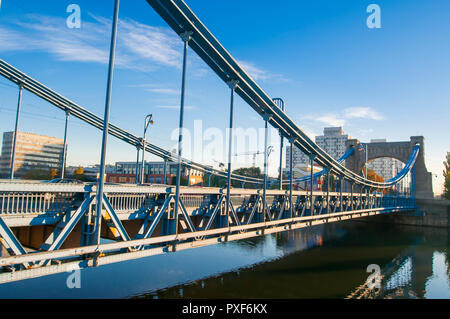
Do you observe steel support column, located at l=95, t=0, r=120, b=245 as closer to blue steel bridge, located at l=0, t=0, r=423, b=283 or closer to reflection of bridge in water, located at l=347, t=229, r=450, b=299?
blue steel bridge, located at l=0, t=0, r=423, b=283

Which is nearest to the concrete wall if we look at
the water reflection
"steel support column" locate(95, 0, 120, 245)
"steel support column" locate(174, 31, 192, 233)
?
the water reflection

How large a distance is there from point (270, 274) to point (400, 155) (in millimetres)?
46248

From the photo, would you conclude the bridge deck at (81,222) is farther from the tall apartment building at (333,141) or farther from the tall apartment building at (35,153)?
the tall apartment building at (333,141)

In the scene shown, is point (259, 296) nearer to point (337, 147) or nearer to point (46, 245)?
point (46, 245)

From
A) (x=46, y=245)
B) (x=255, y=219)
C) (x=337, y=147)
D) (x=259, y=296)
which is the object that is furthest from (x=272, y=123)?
(x=337, y=147)

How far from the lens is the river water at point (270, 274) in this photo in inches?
664

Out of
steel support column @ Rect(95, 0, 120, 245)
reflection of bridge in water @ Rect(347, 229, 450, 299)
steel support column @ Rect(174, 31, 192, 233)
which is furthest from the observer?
reflection of bridge in water @ Rect(347, 229, 450, 299)

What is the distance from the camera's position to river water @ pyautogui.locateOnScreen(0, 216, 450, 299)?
1688 centimetres

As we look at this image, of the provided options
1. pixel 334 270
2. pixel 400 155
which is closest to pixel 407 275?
pixel 334 270

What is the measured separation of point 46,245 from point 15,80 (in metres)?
14.8

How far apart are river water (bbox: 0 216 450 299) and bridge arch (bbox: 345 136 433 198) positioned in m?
22.3

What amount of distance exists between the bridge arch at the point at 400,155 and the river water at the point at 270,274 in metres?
22.3
